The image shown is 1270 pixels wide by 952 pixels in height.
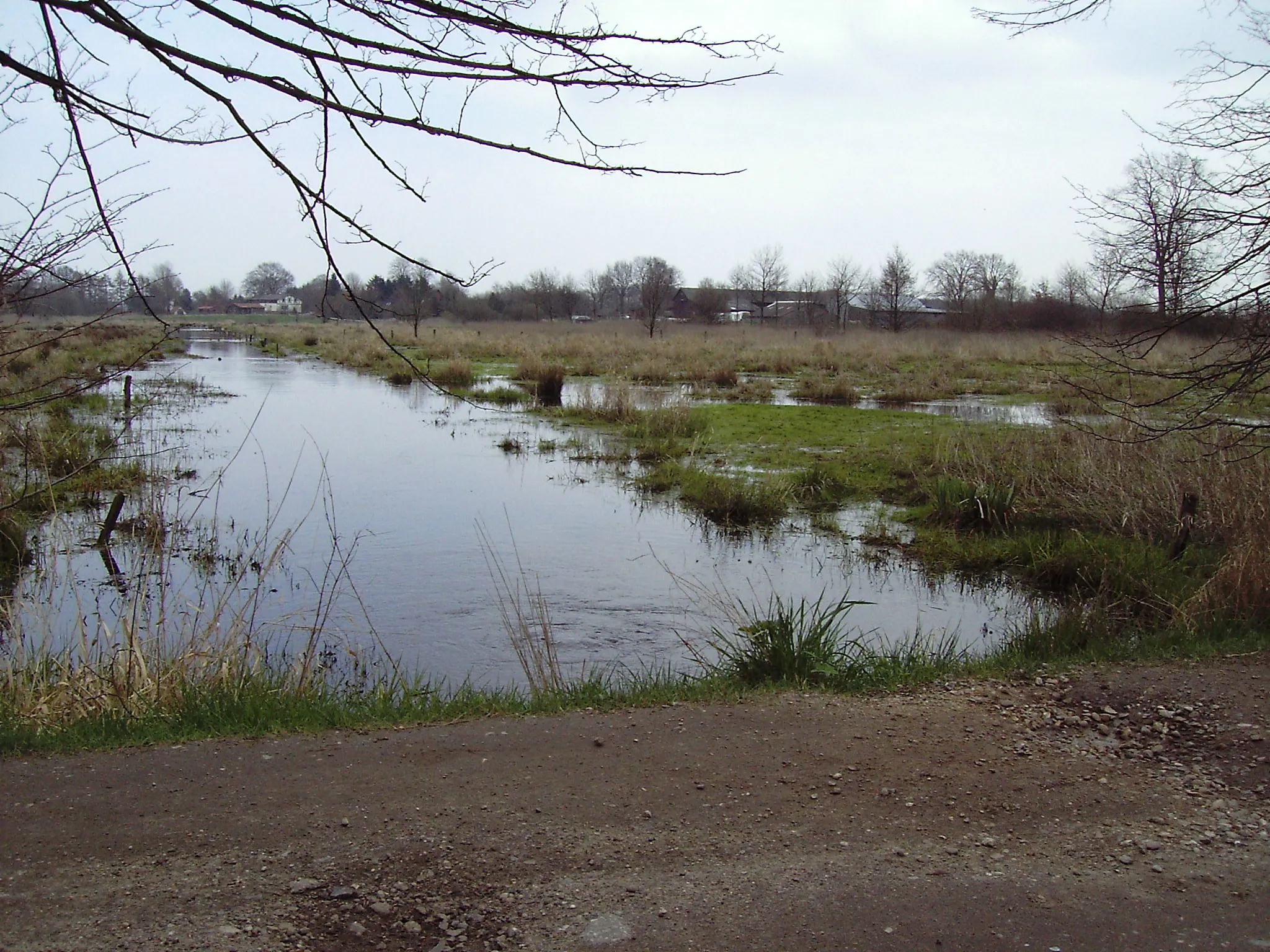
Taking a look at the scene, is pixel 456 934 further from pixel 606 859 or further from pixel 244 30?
pixel 244 30

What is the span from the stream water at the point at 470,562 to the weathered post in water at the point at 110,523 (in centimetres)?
22

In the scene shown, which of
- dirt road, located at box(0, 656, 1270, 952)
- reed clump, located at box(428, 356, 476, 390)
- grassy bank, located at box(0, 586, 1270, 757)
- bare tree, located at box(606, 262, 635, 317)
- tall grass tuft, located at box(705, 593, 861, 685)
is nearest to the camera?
dirt road, located at box(0, 656, 1270, 952)

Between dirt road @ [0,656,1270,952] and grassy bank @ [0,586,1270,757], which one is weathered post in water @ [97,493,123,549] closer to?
grassy bank @ [0,586,1270,757]

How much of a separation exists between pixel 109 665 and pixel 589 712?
321 centimetres

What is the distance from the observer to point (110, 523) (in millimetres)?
12188

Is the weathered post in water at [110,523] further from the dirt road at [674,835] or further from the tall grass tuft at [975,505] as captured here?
the tall grass tuft at [975,505]

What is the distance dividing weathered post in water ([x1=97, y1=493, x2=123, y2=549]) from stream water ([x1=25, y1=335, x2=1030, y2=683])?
8.7 inches

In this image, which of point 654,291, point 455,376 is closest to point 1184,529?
point 455,376

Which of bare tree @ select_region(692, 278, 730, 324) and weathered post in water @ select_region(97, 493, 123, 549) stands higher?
bare tree @ select_region(692, 278, 730, 324)

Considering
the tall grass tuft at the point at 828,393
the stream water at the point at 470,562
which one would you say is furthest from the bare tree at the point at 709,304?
the stream water at the point at 470,562

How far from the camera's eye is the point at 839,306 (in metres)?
70.8

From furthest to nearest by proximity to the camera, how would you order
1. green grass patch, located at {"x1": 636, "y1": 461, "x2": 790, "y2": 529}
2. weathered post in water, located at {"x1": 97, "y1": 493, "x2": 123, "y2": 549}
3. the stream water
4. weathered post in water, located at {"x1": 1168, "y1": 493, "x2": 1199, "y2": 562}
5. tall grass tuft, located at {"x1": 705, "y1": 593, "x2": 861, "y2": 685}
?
green grass patch, located at {"x1": 636, "y1": 461, "x2": 790, "y2": 529} → weathered post in water, located at {"x1": 97, "y1": 493, "x2": 123, "y2": 549} → weathered post in water, located at {"x1": 1168, "y1": 493, "x2": 1199, "y2": 562} → the stream water → tall grass tuft, located at {"x1": 705, "y1": 593, "x2": 861, "y2": 685}

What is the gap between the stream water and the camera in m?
8.70

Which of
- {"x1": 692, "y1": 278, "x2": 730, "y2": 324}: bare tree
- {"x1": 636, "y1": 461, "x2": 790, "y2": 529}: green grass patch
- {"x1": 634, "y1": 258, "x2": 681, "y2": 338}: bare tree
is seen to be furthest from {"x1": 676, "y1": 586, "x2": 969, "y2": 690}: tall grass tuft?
{"x1": 692, "y1": 278, "x2": 730, "y2": 324}: bare tree
